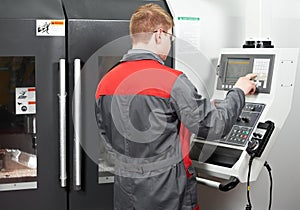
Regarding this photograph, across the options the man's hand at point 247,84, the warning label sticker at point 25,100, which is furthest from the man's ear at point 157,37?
the warning label sticker at point 25,100

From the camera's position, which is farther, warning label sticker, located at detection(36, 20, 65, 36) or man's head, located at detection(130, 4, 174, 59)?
warning label sticker, located at detection(36, 20, 65, 36)

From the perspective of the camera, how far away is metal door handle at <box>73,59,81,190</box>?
7.42 feet

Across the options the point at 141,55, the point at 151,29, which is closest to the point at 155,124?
the point at 141,55

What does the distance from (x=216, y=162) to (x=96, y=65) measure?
2.57 ft

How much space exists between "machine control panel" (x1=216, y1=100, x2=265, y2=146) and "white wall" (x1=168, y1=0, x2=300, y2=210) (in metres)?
0.47

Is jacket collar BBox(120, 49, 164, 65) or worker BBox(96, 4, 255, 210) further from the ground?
jacket collar BBox(120, 49, 164, 65)

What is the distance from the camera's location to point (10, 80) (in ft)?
7.41

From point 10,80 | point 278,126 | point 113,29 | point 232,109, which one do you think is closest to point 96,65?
point 113,29

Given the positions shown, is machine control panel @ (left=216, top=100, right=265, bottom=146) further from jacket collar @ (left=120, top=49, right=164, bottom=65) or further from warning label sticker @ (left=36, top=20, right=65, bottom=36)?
warning label sticker @ (left=36, top=20, right=65, bottom=36)

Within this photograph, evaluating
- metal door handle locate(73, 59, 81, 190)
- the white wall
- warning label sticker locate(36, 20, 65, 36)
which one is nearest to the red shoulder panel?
metal door handle locate(73, 59, 81, 190)

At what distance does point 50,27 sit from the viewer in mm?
2250

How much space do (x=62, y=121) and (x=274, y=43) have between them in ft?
4.54

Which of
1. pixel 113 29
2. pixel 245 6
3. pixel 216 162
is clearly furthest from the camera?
pixel 245 6

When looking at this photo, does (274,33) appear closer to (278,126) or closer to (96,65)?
(278,126)
